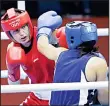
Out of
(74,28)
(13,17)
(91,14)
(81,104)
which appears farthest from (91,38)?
(91,14)

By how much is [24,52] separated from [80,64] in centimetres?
39

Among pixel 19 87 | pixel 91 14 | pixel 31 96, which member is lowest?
pixel 91 14

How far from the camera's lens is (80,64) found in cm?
190

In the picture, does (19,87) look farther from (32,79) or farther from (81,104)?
(32,79)

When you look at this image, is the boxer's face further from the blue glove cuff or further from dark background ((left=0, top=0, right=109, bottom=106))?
dark background ((left=0, top=0, right=109, bottom=106))

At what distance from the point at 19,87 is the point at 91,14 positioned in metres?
4.63

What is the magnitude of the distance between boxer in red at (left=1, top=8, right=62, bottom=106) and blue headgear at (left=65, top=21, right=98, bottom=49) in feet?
0.85

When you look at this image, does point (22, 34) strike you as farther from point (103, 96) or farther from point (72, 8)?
point (72, 8)

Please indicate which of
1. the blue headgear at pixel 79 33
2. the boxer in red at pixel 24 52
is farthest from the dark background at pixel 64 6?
the blue headgear at pixel 79 33

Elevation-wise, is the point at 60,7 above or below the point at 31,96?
below

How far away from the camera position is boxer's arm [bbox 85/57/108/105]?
6.05 ft

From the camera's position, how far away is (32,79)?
7.52ft

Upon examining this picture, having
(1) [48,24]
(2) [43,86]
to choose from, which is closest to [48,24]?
(1) [48,24]

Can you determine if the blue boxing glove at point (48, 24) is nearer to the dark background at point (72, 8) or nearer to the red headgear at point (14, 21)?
the red headgear at point (14, 21)
